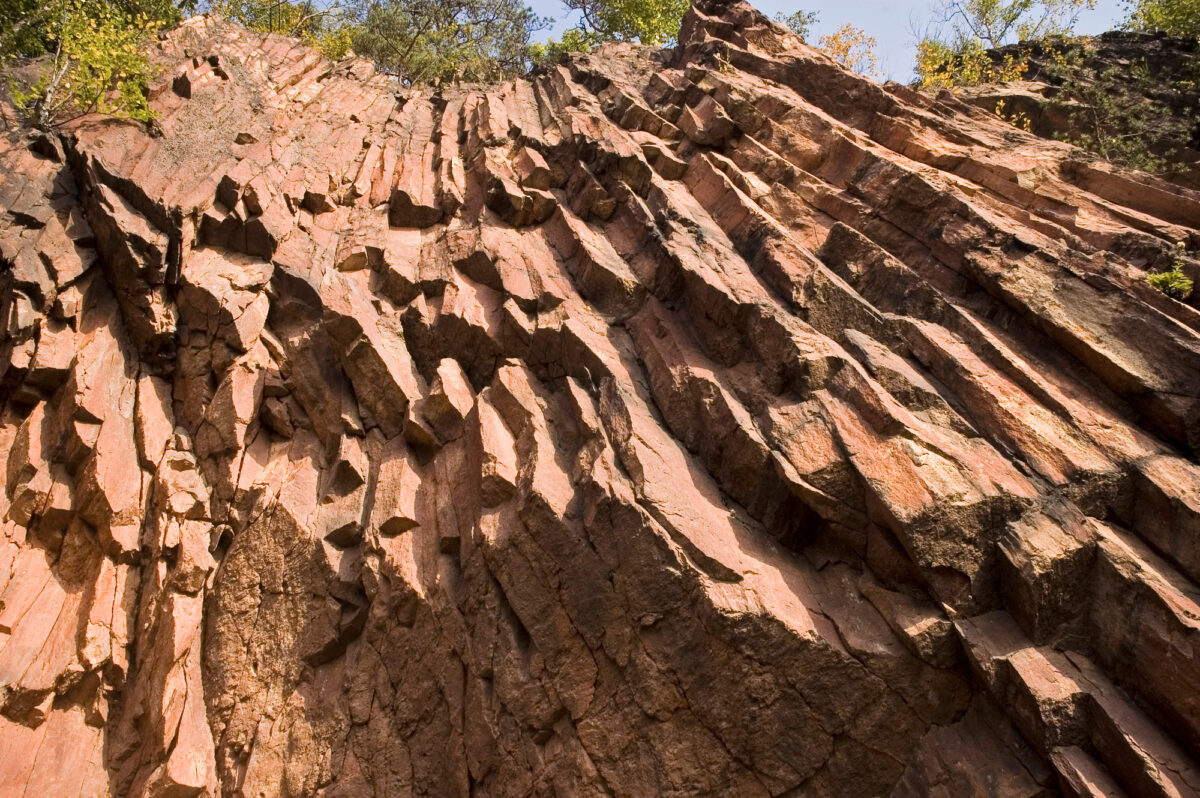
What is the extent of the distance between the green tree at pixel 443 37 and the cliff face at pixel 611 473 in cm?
1883

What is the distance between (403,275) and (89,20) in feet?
41.5

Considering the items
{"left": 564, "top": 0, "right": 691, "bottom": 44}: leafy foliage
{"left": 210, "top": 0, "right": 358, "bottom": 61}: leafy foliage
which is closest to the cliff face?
{"left": 210, "top": 0, "right": 358, "bottom": 61}: leafy foliage

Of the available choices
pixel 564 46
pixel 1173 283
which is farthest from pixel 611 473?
pixel 564 46

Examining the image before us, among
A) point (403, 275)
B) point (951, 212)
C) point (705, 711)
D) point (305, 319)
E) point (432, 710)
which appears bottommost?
point (432, 710)

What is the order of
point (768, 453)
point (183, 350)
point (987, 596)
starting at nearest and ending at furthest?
point (987, 596)
point (768, 453)
point (183, 350)

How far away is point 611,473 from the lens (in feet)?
37.2

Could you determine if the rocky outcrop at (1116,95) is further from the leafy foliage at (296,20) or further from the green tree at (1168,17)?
the leafy foliage at (296,20)

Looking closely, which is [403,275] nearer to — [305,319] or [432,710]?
[305,319]

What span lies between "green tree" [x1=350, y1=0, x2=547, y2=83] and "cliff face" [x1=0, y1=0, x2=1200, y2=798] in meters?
18.8

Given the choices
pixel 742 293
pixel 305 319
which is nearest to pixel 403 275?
pixel 305 319

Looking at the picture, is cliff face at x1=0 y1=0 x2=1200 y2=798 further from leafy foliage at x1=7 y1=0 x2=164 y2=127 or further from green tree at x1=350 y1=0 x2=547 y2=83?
green tree at x1=350 y1=0 x2=547 y2=83

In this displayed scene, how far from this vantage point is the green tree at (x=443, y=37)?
36.4 meters

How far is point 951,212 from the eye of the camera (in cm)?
1455

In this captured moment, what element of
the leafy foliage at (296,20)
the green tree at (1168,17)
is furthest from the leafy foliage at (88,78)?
the green tree at (1168,17)
